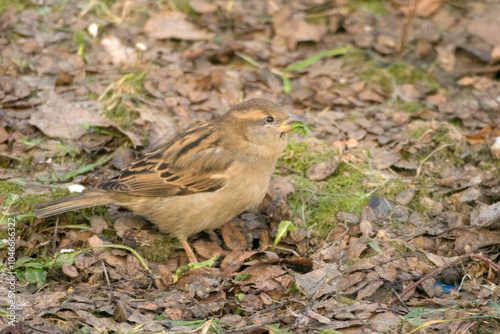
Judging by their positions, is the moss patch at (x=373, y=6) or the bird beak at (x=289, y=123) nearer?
the bird beak at (x=289, y=123)

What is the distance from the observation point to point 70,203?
5406 millimetres

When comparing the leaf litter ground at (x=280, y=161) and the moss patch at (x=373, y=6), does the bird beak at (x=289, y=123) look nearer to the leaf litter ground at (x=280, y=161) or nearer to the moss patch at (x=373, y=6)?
the leaf litter ground at (x=280, y=161)

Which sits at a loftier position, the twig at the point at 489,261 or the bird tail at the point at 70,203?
the bird tail at the point at 70,203

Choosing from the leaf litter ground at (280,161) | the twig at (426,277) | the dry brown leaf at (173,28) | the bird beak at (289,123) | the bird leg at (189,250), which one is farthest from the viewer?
the dry brown leaf at (173,28)

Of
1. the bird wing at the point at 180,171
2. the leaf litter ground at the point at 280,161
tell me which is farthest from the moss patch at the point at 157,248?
the bird wing at the point at 180,171

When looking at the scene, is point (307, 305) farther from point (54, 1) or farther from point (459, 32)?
point (54, 1)

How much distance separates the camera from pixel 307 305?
4492mm

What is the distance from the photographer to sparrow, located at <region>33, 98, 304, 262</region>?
5578 mm

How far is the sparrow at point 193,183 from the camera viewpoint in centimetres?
558

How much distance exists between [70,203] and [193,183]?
1179mm

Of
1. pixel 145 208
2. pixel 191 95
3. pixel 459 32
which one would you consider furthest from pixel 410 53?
pixel 145 208

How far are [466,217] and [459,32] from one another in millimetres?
4006

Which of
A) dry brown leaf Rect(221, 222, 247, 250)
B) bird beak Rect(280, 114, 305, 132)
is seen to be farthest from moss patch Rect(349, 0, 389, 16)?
dry brown leaf Rect(221, 222, 247, 250)

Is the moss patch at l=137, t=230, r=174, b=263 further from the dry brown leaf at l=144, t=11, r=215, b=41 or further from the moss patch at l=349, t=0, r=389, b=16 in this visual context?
the moss patch at l=349, t=0, r=389, b=16
